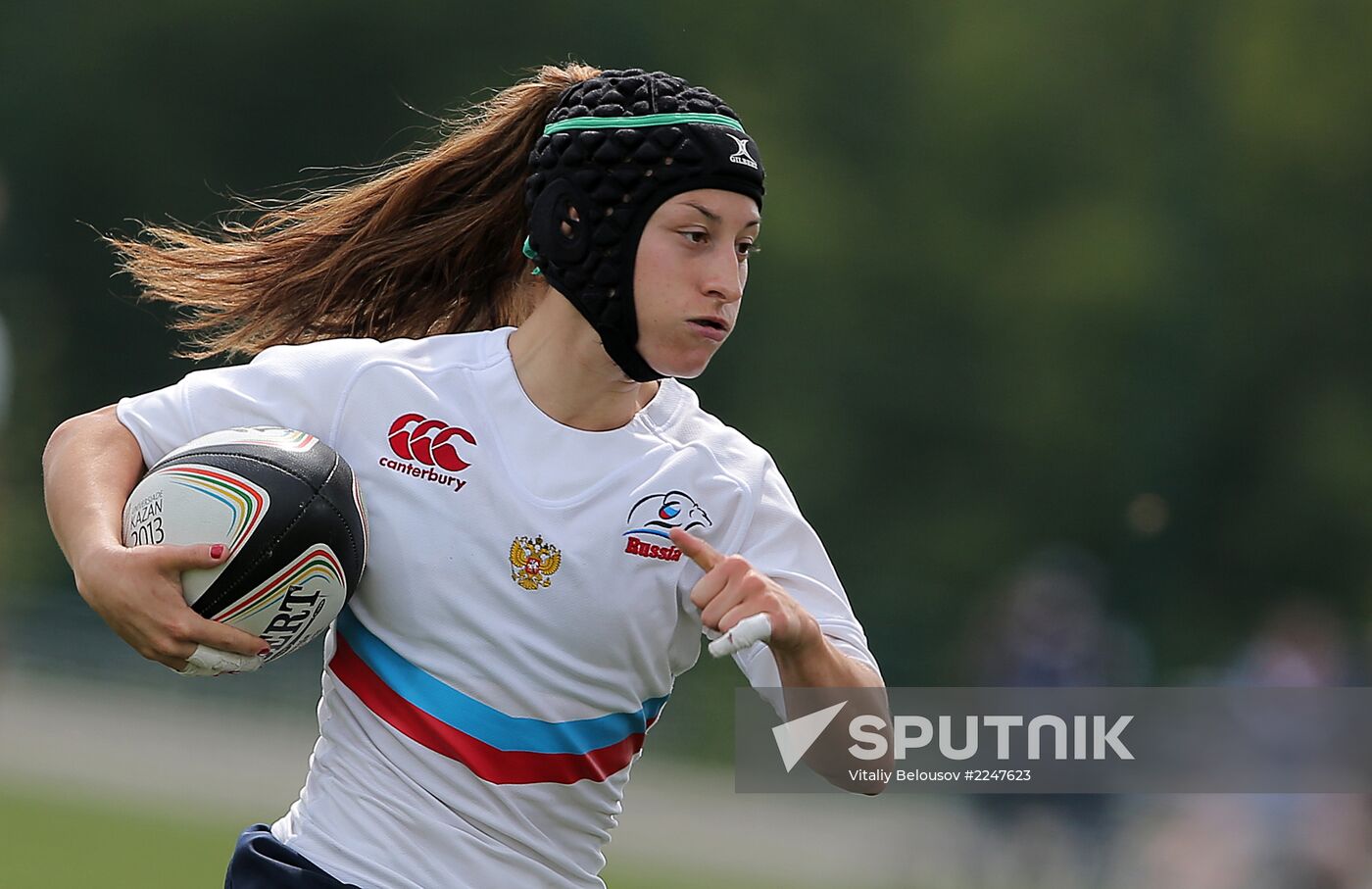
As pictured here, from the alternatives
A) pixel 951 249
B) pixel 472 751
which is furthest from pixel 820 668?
pixel 951 249

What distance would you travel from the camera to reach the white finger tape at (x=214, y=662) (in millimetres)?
3818

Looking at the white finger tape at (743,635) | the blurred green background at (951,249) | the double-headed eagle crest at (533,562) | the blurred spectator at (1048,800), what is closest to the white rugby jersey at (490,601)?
the double-headed eagle crest at (533,562)

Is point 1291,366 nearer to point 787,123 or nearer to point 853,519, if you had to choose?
point 853,519

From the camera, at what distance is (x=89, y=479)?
13.3ft

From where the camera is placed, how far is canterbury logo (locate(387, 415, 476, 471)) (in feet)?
13.8

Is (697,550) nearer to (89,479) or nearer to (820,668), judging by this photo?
(820,668)

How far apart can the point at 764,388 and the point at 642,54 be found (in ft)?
15.2

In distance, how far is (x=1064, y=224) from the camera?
21703 millimetres

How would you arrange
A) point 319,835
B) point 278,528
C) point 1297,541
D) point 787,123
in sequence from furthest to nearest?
point 787,123
point 1297,541
point 319,835
point 278,528

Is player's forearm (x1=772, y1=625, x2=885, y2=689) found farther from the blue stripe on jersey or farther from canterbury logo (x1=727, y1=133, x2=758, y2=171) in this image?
canterbury logo (x1=727, y1=133, x2=758, y2=171)

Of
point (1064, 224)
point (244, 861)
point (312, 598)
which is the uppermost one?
point (1064, 224)

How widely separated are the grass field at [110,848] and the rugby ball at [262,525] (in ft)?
20.1

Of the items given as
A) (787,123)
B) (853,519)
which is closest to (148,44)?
(787,123)

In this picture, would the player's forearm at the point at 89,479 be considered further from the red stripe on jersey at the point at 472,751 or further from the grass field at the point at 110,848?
the grass field at the point at 110,848
